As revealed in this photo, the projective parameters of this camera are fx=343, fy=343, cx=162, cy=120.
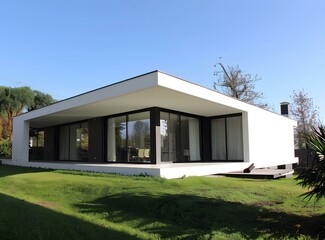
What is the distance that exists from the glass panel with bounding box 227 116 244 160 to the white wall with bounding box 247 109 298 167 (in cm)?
75

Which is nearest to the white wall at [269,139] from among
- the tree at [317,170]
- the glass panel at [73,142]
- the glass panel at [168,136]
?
the glass panel at [168,136]

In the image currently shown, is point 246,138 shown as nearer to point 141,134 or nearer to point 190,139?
point 190,139

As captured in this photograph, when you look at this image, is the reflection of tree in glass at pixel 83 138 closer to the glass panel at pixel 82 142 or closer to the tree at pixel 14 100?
the glass panel at pixel 82 142

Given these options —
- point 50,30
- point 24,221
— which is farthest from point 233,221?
point 50,30

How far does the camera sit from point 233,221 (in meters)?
7.23

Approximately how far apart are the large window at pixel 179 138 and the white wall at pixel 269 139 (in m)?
3.12

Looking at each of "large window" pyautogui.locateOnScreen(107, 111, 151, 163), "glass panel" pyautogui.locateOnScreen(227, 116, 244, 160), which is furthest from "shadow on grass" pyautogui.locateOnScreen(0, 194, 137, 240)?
"glass panel" pyautogui.locateOnScreen(227, 116, 244, 160)

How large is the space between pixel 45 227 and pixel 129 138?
11.7m

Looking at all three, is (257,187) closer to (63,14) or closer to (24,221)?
(24,221)

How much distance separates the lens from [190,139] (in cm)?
1897

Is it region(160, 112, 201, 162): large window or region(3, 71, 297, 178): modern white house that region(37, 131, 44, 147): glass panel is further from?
region(160, 112, 201, 162): large window

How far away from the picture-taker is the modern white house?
44.7ft

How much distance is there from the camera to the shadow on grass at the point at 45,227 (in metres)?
5.61

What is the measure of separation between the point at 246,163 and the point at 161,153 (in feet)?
14.0
